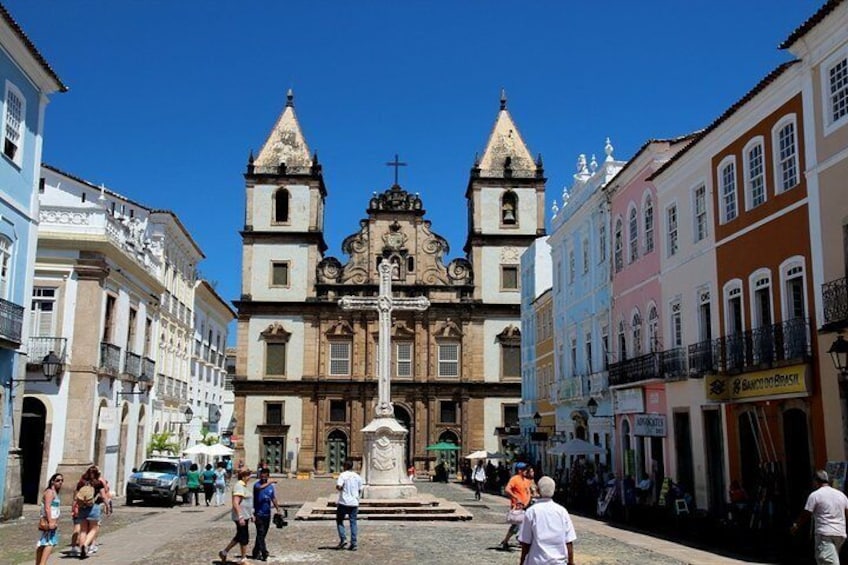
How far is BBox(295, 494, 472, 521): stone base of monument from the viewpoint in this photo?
75.6 feet

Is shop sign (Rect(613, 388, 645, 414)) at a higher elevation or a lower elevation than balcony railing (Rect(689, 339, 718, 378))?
lower

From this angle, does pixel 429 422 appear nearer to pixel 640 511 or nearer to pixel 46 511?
pixel 640 511

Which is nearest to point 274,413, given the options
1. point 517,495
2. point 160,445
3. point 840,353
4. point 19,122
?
point 160,445

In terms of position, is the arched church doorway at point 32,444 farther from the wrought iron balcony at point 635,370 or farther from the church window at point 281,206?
the church window at point 281,206

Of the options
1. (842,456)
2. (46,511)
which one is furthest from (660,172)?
(46,511)

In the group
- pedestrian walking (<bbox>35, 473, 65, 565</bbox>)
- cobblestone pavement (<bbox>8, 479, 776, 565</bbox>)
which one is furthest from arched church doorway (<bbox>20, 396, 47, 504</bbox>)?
pedestrian walking (<bbox>35, 473, 65, 565</bbox>)

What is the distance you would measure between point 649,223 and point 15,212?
56.0 ft

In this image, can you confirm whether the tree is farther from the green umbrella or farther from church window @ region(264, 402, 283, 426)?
the green umbrella

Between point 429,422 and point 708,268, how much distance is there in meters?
33.3

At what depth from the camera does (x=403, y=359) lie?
55.5 m

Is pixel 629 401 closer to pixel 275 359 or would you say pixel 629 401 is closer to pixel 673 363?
pixel 673 363

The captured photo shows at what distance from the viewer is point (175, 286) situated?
43.1 meters

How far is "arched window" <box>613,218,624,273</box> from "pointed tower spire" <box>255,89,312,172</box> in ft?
97.8

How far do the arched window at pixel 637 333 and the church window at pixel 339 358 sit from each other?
1143 inches
